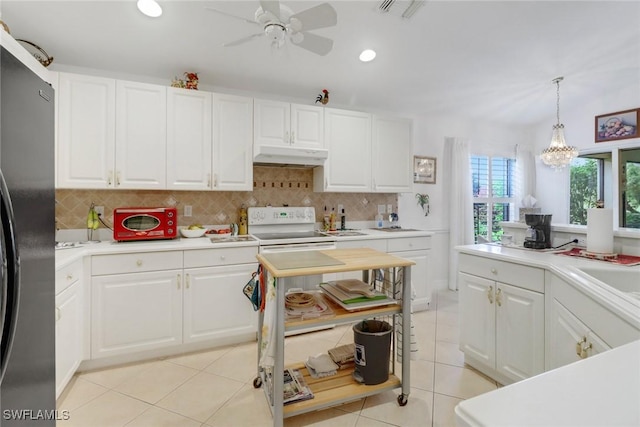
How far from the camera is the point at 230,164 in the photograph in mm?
2945

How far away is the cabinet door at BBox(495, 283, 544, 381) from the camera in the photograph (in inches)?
70.5

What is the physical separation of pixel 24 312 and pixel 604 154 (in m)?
6.12

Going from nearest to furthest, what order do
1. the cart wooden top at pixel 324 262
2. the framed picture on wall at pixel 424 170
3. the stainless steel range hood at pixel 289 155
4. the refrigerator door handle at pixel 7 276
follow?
the refrigerator door handle at pixel 7 276
the cart wooden top at pixel 324 262
the stainless steel range hood at pixel 289 155
the framed picture on wall at pixel 424 170

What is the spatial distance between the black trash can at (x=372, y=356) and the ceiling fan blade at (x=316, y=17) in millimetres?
1862

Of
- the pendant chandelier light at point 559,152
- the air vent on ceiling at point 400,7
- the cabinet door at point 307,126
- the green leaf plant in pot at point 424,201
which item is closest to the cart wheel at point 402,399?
the cabinet door at point 307,126

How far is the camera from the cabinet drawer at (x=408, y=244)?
10.9 feet

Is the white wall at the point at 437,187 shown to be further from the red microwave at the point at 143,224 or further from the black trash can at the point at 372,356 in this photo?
the red microwave at the point at 143,224

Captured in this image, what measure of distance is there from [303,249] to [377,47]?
2.04 meters

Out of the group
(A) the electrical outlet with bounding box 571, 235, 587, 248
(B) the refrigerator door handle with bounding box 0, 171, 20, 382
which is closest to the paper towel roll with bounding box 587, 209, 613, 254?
(A) the electrical outlet with bounding box 571, 235, 587, 248

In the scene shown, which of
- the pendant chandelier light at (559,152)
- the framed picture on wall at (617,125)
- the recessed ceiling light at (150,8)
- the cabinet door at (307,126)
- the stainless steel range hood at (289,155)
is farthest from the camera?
the framed picture on wall at (617,125)

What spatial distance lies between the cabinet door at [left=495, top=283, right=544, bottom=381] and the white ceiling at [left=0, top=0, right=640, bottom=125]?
7.48 feet

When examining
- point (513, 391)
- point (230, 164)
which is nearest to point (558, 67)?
point (230, 164)

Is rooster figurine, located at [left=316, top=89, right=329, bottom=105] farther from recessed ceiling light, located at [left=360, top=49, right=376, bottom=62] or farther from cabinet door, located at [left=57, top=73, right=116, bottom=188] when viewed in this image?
cabinet door, located at [left=57, top=73, right=116, bottom=188]

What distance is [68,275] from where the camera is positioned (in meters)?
1.95
